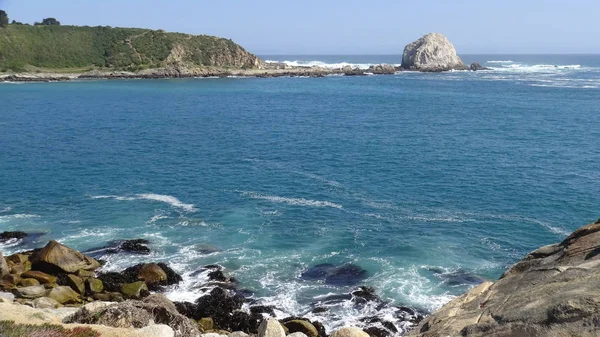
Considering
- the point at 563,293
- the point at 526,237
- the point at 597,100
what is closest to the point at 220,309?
the point at 563,293

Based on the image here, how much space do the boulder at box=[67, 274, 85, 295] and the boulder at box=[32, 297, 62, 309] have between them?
2.46m

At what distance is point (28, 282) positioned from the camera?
109 feet

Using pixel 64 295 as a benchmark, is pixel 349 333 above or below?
above

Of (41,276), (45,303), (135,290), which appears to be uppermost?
(45,303)

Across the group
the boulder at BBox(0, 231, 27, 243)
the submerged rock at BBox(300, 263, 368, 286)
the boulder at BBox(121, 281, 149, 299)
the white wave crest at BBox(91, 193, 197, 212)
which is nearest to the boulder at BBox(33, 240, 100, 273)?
the boulder at BBox(121, 281, 149, 299)

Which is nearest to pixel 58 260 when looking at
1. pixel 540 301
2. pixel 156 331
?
pixel 156 331

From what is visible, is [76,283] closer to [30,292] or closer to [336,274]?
[30,292]

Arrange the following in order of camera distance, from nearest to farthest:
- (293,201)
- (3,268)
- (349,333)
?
(349,333) < (3,268) < (293,201)

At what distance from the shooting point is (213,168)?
2452 inches

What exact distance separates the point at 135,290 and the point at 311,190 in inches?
945

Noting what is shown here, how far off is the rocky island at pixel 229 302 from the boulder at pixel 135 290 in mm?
63

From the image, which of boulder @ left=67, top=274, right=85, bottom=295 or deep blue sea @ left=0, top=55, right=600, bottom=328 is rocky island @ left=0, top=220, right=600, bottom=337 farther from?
deep blue sea @ left=0, top=55, right=600, bottom=328

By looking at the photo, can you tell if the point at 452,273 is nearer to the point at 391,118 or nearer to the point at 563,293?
the point at 563,293

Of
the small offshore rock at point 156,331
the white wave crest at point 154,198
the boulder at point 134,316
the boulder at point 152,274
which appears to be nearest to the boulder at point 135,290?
the boulder at point 152,274
